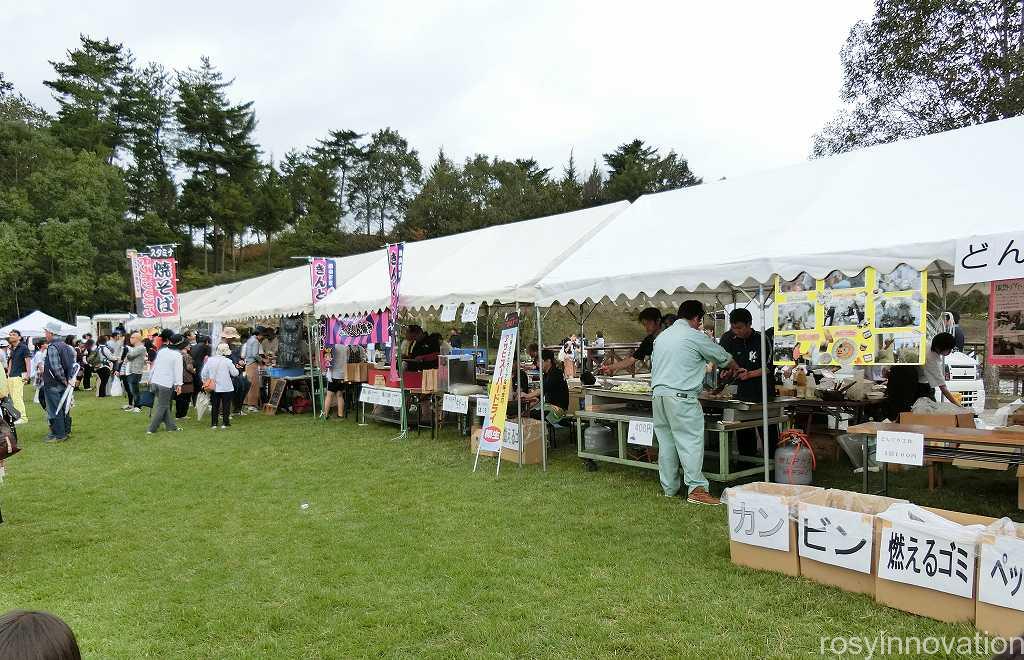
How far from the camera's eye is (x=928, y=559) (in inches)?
129

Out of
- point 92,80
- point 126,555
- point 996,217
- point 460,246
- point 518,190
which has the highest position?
point 92,80

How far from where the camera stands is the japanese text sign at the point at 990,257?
3758mm

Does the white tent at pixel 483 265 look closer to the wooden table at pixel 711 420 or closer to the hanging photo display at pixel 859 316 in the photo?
the wooden table at pixel 711 420

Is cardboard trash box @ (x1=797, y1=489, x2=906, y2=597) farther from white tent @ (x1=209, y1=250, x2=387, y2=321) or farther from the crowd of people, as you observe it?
the crowd of people

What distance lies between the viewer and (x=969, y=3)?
1362 centimetres

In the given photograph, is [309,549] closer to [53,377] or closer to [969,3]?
[53,377]

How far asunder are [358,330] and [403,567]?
793 cm

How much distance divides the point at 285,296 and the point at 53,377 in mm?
5175

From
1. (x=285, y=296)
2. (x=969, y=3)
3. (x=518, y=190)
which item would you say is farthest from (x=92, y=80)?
(x=969, y=3)

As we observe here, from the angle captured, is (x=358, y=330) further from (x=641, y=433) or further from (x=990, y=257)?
(x=990, y=257)

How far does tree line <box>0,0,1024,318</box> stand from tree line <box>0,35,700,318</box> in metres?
0.09

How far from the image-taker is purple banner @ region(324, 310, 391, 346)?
1114 centimetres

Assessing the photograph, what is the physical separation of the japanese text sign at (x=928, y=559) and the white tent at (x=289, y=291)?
9.24 meters

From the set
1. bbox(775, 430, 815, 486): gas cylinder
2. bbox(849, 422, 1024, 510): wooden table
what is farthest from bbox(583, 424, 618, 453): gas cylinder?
bbox(849, 422, 1024, 510): wooden table
